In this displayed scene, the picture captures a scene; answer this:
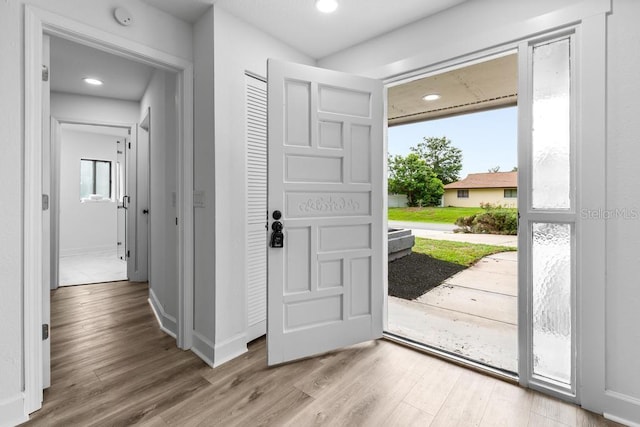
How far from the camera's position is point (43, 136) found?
1.71m

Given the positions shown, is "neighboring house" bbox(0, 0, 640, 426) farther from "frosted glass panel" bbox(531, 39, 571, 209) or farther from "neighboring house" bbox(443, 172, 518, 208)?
"neighboring house" bbox(443, 172, 518, 208)

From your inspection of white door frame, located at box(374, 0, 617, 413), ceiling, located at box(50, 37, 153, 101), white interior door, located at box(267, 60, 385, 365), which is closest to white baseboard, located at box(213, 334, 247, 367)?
white interior door, located at box(267, 60, 385, 365)

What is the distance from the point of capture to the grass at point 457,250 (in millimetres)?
6086

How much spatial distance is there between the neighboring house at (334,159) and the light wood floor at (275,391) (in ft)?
0.42

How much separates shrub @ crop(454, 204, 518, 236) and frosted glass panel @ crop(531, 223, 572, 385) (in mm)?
9031

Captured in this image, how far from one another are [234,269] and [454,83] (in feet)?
9.66

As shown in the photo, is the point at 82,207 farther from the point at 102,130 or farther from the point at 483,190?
the point at 483,190

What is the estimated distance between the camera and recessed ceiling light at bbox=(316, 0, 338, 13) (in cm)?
196

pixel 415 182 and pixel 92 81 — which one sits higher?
pixel 92 81

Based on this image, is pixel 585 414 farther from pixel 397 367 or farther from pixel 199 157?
pixel 199 157

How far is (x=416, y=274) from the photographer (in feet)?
16.3

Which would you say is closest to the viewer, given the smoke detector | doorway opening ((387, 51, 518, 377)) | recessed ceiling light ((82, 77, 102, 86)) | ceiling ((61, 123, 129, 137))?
the smoke detector

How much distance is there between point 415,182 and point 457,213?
88.9 inches

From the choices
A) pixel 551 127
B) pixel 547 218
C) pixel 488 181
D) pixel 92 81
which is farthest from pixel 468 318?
pixel 488 181
